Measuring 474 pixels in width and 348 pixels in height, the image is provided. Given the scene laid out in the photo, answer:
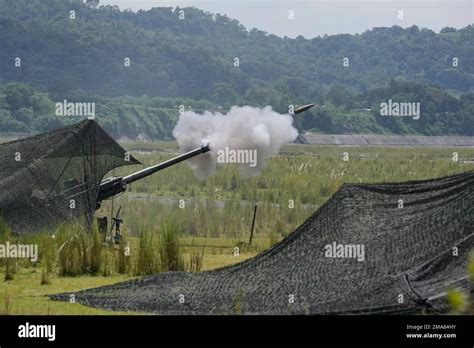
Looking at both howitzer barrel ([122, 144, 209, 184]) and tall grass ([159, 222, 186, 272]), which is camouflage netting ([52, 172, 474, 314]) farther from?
howitzer barrel ([122, 144, 209, 184])

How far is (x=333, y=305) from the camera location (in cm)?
1630

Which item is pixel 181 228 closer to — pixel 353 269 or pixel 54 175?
pixel 54 175

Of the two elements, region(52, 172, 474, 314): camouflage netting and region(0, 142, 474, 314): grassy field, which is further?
region(0, 142, 474, 314): grassy field

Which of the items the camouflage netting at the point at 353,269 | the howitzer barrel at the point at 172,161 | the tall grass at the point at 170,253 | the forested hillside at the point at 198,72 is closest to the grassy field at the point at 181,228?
the tall grass at the point at 170,253

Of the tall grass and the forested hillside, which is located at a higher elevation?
the forested hillside

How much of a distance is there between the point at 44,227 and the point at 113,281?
3.34 m

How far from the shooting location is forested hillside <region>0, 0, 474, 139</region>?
8731 cm

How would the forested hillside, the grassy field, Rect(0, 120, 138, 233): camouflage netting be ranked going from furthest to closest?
the forested hillside, Rect(0, 120, 138, 233): camouflage netting, the grassy field

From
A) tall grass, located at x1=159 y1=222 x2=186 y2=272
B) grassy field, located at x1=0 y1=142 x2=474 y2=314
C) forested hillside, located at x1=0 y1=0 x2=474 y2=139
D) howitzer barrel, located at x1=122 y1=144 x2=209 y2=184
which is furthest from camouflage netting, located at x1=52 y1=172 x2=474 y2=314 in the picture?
forested hillside, located at x1=0 y1=0 x2=474 y2=139

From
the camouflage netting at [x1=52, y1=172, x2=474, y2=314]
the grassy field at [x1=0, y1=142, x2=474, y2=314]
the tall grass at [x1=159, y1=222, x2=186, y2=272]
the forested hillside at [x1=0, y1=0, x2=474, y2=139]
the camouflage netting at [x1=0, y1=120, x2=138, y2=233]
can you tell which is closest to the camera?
the camouflage netting at [x1=52, y1=172, x2=474, y2=314]

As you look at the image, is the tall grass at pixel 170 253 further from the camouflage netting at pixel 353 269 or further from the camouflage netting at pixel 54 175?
the camouflage netting at pixel 54 175

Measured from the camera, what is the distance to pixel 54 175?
23391mm

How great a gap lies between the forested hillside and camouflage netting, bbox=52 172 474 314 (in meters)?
42.2
